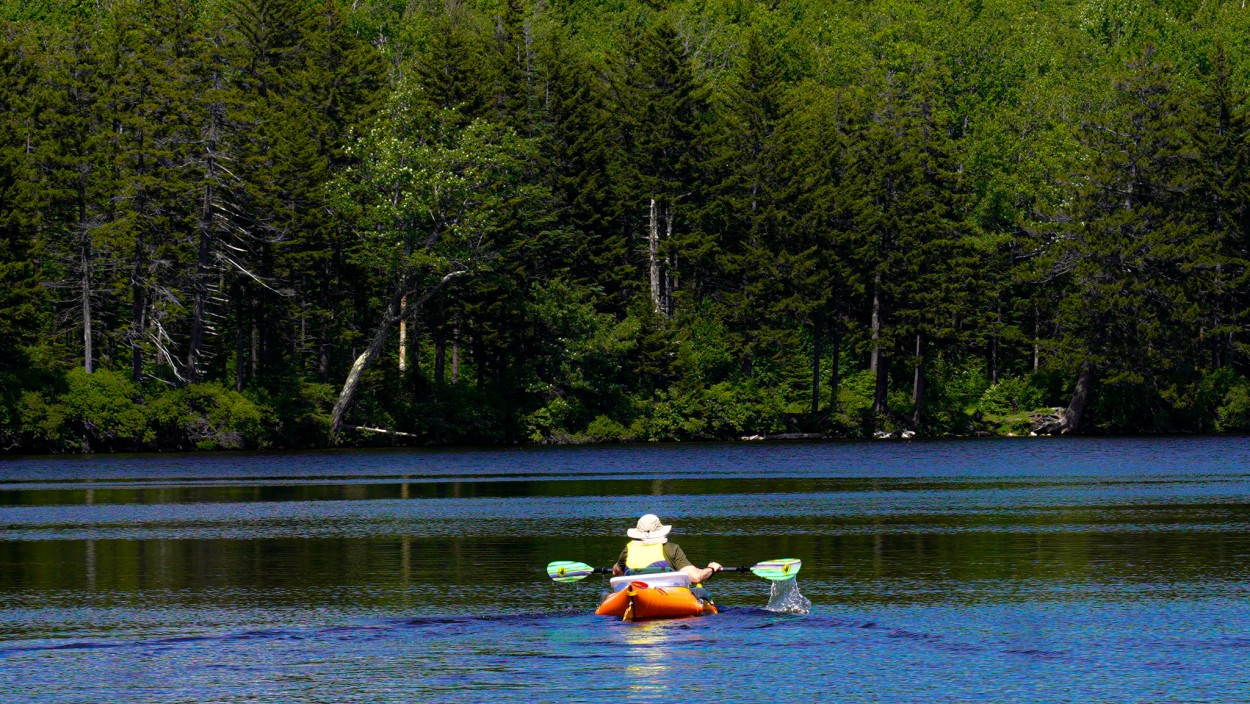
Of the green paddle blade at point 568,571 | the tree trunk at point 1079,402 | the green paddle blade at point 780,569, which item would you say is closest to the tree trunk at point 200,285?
the tree trunk at point 1079,402

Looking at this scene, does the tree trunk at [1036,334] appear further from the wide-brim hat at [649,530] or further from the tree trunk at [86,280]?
the wide-brim hat at [649,530]

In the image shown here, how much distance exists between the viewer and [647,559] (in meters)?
26.9

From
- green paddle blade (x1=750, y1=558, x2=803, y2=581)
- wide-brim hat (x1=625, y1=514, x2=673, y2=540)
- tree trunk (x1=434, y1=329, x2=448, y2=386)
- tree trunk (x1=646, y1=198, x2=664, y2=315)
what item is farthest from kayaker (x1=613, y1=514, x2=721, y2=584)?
tree trunk (x1=646, y1=198, x2=664, y2=315)

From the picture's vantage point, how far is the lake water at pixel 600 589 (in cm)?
2131

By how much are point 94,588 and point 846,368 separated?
79.0m

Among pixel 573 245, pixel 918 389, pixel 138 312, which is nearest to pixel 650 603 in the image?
pixel 138 312

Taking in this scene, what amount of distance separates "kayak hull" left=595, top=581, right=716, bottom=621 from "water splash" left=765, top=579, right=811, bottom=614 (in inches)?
47.5

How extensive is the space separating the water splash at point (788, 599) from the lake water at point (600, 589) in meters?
0.34

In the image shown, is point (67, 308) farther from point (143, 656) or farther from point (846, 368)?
point (143, 656)

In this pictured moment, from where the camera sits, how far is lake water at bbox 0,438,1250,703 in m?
21.3

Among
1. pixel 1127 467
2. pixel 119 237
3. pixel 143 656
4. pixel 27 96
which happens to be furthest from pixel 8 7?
pixel 143 656

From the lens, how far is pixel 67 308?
91812mm

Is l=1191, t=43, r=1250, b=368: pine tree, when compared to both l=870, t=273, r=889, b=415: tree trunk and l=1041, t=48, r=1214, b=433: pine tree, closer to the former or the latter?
l=1041, t=48, r=1214, b=433: pine tree

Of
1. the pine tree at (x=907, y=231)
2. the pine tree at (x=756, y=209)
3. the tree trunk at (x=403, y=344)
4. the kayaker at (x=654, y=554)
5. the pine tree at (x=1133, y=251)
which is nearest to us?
the kayaker at (x=654, y=554)
